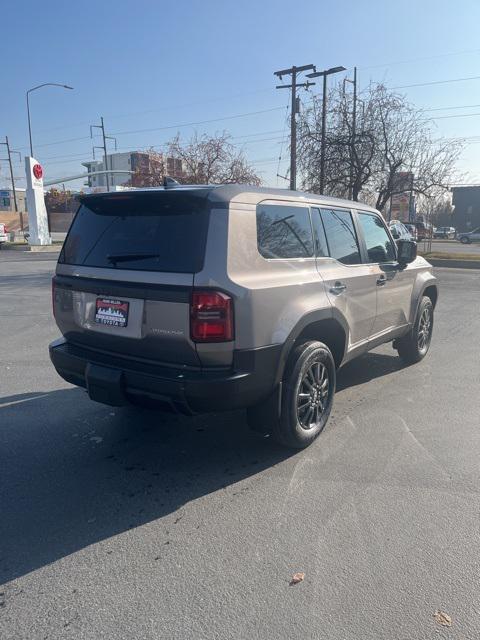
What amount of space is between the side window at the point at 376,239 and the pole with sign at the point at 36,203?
30.0 m

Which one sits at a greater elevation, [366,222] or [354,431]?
[366,222]

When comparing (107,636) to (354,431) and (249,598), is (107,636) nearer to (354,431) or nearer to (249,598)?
(249,598)

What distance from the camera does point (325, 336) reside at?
4277 millimetres

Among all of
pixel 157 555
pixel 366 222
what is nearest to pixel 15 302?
pixel 366 222

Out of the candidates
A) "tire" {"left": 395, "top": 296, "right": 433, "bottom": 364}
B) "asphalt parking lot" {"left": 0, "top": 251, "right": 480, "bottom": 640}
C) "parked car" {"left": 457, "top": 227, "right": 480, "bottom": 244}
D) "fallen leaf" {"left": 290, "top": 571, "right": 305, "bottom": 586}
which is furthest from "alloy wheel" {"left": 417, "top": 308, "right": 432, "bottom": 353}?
"parked car" {"left": 457, "top": 227, "right": 480, "bottom": 244}

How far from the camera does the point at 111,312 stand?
3.53 metres

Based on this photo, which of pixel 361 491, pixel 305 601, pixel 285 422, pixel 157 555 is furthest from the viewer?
pixel 285 422

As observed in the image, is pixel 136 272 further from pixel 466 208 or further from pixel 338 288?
pixel 466 208

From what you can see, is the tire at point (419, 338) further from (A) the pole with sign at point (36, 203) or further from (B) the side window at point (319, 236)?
(A) the pole with sign at point (36, 203)

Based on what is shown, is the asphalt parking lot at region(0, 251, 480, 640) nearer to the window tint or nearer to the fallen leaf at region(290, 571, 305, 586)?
the fallen leaf at region(290, 571, 305, 586)

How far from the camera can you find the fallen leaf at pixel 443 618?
225cm

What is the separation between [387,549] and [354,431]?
1602mm

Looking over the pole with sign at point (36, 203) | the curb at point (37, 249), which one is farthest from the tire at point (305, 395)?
the pole with sign at point (36, 203)

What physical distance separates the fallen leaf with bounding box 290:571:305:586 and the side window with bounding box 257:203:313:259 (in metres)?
1.97
